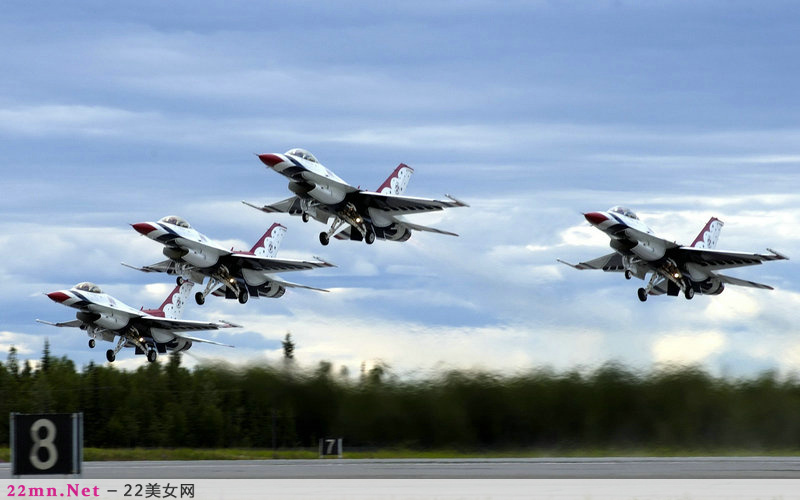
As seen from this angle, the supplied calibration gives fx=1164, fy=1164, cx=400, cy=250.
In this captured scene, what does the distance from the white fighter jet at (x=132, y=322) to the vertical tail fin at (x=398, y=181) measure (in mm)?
14161

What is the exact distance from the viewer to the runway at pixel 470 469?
116ft

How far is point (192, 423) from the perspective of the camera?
194ft

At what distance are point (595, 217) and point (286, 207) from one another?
1612cm

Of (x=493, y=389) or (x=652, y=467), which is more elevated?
(x=493, y=389)

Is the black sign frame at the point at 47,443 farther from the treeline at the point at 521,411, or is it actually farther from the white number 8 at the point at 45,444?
the treeline at the point at 521,411

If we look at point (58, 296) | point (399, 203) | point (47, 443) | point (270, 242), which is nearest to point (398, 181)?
point (399, 203)

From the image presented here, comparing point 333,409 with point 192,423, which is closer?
point 333,409

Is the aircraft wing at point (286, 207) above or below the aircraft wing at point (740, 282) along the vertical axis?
above

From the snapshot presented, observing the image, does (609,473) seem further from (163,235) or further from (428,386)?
(163,235)

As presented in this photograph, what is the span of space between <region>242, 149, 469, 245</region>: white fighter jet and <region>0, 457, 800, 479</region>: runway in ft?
36.6

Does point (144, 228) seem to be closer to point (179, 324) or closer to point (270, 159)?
point (270, 159)

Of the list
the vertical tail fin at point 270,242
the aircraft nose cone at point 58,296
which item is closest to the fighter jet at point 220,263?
the vertical tail fin at point 270,242
